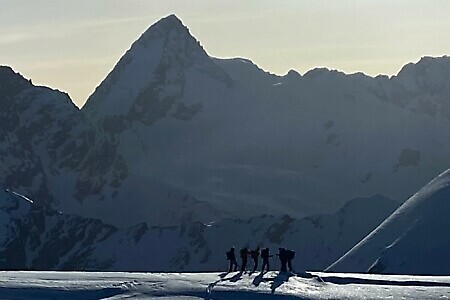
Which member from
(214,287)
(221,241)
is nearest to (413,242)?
(214,287)

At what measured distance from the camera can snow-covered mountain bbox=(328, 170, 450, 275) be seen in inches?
Result: 3526

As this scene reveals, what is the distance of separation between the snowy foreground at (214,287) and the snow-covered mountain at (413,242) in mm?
42064

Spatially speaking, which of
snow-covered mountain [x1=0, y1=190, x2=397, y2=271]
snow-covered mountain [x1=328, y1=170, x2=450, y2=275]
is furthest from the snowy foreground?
snow-covered mountain [x1=0, y1=190, x2=397, y2=271]

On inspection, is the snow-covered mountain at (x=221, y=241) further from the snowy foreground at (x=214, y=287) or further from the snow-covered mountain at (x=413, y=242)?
the snowy foreground at (x=214, y=287)

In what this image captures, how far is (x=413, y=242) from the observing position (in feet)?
306

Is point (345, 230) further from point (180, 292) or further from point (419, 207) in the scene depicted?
point (180, 292)

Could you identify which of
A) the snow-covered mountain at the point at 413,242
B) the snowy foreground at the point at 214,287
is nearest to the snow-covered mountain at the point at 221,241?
the snow-covered mountain at the point at 413,242

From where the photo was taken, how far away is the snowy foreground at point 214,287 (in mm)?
41344

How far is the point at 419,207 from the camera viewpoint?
10206cm

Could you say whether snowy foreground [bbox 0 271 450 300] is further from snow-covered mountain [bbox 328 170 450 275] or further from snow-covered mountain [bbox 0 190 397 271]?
snow-covered mountain [bbox 0 190 397 271]

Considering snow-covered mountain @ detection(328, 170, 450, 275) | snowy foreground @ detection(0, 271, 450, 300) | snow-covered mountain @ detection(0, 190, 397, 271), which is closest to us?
snowy foreground @ detection(0, 271, 450, 300)

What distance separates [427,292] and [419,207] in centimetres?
6016

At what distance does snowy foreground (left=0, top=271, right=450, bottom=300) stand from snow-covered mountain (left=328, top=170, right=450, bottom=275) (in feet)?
138

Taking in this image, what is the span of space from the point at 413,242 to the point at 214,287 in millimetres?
53003
